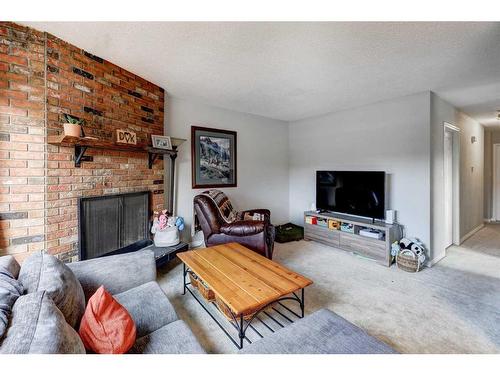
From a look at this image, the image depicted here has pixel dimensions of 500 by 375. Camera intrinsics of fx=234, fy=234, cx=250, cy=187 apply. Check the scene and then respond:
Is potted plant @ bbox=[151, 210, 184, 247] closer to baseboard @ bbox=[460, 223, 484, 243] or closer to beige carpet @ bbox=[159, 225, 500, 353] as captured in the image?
beige carpet @ bbox=[159, 225, 500, 353]

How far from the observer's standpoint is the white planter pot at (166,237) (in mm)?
2918

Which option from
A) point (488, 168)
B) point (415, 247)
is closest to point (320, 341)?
point (415, 247)

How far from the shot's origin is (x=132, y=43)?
2.02 metres

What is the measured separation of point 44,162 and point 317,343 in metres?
2.44

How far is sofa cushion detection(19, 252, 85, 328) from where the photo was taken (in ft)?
3.55

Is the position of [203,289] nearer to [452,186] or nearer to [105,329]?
[105,329]

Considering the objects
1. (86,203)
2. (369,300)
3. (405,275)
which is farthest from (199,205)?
(405,275)

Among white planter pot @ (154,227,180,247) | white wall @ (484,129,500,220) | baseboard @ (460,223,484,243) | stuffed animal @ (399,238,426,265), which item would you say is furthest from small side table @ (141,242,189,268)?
white wall @ (484,129,500,220)

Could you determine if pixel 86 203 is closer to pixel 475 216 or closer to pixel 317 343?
pixel 317 343

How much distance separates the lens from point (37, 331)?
2.48 ft

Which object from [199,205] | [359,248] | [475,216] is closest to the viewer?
[199,205]

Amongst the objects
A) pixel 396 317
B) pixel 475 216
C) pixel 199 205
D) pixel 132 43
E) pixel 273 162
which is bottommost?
pixel 396 317

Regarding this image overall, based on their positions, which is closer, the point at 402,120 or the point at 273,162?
the point at 402,120

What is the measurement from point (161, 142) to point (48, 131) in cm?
119
